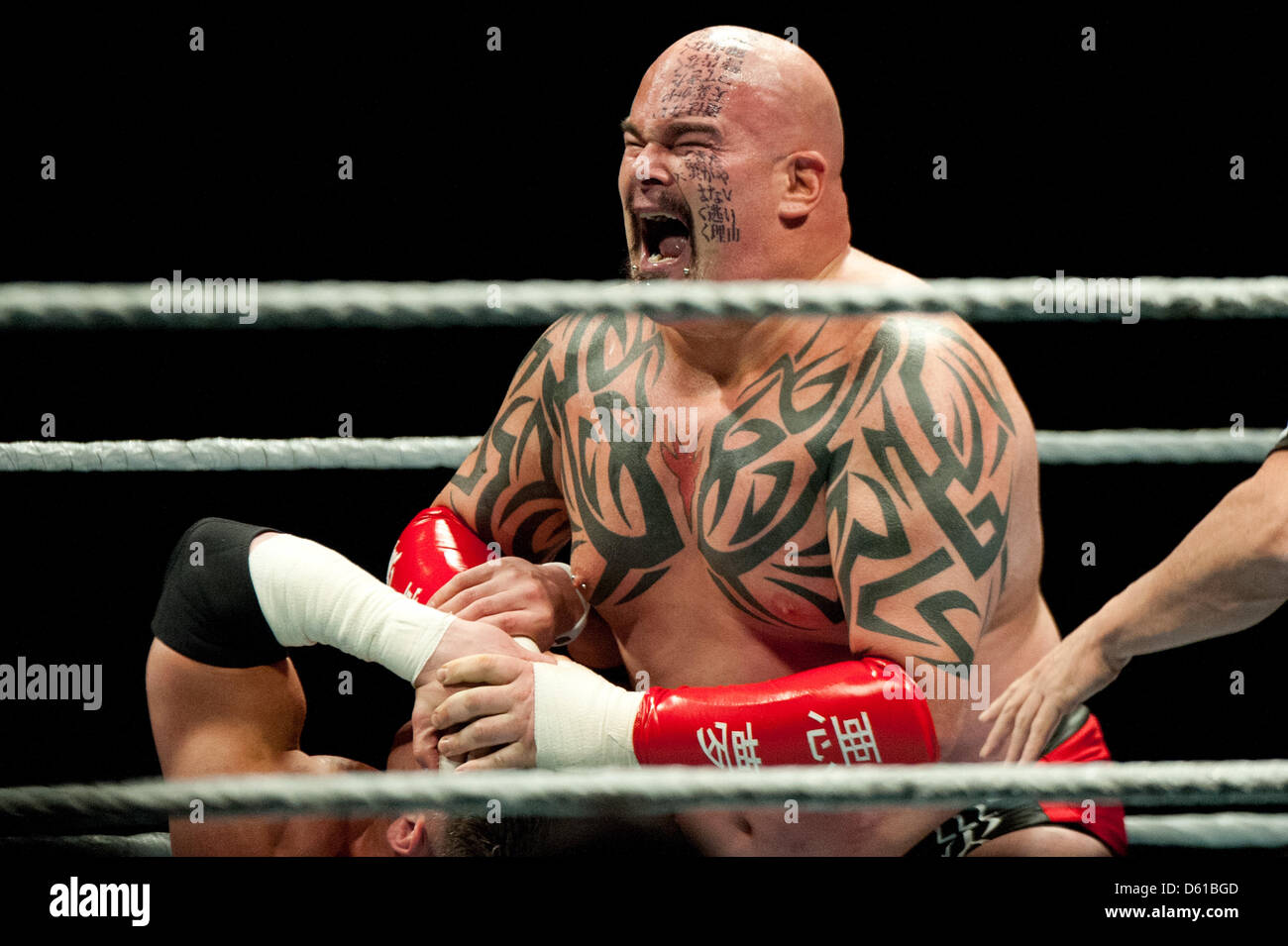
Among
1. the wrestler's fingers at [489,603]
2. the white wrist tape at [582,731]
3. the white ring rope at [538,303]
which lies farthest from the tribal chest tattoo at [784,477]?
the white ring rope at [538,303]

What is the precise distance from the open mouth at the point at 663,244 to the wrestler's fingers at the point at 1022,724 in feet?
1.65

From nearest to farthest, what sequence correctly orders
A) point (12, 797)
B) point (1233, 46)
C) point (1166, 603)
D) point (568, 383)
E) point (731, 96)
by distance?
point (12, 797) < point (1166, 603) < point (731, 96) < point (568, 383) < point (1233, 46)

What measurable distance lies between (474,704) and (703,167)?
0.53m

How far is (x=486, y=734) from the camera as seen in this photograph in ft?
3.38

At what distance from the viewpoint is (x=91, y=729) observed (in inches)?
70.0

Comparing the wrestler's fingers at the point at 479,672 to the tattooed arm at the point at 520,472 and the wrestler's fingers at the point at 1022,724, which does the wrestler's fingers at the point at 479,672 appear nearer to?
the tattooed arm at the point at 520,472

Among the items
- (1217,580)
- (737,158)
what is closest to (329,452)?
(737,158)

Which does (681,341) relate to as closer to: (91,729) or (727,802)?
(727,802)

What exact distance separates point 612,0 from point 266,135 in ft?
1.97

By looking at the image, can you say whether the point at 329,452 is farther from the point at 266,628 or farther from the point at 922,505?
the point at 922,505

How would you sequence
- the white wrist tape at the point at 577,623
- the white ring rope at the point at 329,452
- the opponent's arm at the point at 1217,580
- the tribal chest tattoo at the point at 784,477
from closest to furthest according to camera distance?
the opponent's arm at the point at 1217,580 < the tribal chest tattoo at the point at 784,477 < the white ring rope at the point at 329,452 < the white wrist tape at the point at 577,623

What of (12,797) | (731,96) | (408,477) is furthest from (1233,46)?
(12,797)

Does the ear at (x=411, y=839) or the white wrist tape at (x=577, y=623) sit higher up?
the white wrist tape at (x=577, y=623)

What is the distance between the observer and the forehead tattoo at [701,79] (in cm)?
115
